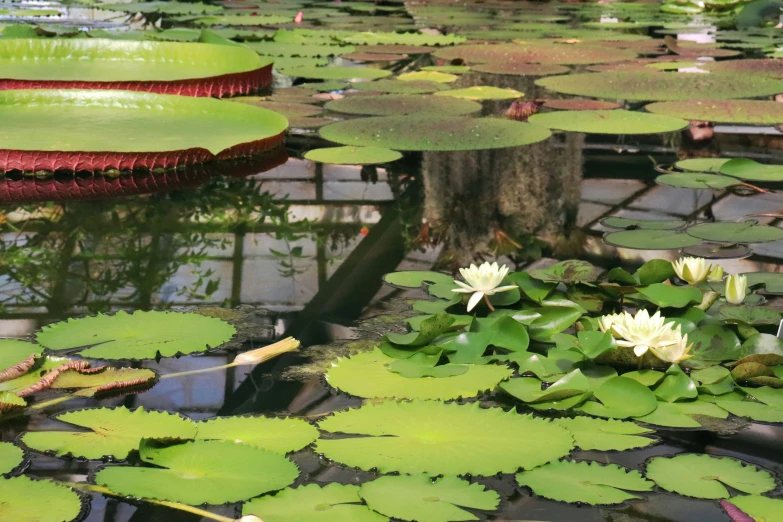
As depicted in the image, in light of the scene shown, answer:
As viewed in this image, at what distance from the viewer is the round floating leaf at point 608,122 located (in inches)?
131

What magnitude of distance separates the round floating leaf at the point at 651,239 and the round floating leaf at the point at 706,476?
3.09 ft

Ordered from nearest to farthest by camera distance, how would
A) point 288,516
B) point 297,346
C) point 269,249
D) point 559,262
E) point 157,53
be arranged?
point 288,516
point 297,346
point 559,262
point 269,249
point 157,53

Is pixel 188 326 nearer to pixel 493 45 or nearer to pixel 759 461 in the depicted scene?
pixel 759 461

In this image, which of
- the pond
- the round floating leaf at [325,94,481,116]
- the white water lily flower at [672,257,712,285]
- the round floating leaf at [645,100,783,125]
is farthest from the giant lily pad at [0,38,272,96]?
the white water lily flower at [672,257,712,285]

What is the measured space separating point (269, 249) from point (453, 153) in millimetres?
1092

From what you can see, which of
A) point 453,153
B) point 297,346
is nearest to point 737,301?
point 297,346

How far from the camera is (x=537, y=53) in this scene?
5297 mm

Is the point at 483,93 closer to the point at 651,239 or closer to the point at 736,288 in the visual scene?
the point at 651,239

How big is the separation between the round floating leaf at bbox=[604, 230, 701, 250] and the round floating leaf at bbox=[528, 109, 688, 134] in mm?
1140

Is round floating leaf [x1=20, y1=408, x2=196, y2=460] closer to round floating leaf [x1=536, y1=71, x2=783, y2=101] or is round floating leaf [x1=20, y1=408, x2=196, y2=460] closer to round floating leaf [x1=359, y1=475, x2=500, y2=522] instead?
round floating leaf [x1=359, y1=475, x2=500, y2=522]

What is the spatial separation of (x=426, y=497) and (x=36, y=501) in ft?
1.45

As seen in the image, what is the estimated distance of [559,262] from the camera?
198 cm

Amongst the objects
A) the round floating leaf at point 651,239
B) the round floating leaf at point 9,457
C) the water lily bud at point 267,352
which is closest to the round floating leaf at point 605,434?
the water lily bud at point 267,352

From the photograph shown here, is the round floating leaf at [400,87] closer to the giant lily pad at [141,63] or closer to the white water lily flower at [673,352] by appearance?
the giant lily pad at [141,63]
